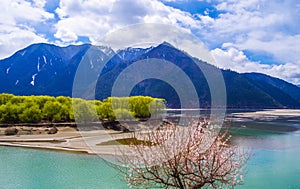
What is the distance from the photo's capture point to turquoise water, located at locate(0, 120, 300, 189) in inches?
700

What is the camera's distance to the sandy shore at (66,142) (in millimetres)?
30728

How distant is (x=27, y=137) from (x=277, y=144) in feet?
103

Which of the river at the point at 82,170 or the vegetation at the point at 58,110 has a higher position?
the vegetation at the point at 58,110

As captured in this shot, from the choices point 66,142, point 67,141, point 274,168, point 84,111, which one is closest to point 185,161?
point 274,168

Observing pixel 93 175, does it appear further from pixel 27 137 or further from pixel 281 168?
pixel 27 137

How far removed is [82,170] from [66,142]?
16155mm

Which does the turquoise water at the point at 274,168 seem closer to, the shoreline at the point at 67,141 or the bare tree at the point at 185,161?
the shoreline at the point at 67,141

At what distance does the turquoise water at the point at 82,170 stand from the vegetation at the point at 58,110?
20.3 m

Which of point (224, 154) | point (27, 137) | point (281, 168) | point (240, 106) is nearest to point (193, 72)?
point (240, 106)

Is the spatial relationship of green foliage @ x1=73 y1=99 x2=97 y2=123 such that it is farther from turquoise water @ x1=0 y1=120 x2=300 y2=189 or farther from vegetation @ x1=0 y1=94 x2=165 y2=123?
turquoise water @ x1=0 y1=120 x2=300 y2=189

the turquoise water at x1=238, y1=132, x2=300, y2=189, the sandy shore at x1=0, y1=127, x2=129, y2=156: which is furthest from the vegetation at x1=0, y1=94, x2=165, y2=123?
the turquoise water at x1=238, y1=132, x2=300, y2=189

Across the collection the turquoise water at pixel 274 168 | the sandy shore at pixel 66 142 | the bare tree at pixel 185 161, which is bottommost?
the turquoise water at pixel 274 168

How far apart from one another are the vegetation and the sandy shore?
4223 mm

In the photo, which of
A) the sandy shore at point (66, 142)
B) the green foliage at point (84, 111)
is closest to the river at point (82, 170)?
the sandy shore at point (66, 142)
